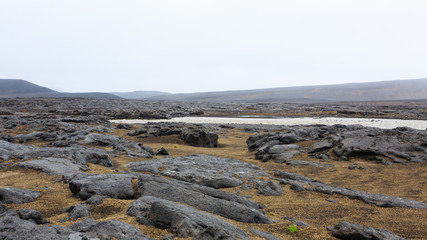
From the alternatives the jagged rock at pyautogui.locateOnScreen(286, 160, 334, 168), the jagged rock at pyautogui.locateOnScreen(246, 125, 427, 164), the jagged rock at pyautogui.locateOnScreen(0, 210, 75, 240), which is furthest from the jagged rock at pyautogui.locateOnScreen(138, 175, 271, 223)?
the jagged rock at pyautogui.locateOnScreen(246, 125, 427, 164)

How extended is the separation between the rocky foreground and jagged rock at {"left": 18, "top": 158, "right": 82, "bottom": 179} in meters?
0.04

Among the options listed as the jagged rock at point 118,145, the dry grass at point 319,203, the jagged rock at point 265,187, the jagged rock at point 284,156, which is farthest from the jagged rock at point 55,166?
the jagged rock at point 284,156

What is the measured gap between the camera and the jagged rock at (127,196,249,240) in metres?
5.48

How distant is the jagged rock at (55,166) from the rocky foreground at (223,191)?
0.04 metres

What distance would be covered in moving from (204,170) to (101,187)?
243 inches

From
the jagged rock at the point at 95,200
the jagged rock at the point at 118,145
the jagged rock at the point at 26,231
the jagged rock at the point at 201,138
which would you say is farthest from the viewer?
the jagged rock at the point at 201,138

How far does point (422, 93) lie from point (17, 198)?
203684mm

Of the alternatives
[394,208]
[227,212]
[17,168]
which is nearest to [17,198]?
[17,168]

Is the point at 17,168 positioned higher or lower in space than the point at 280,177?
higher

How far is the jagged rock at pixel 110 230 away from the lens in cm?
518

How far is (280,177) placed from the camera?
14.6 meters

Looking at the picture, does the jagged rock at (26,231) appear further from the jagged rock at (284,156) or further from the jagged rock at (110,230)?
the jagged rock at (284,156)

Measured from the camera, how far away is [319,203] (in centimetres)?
1087

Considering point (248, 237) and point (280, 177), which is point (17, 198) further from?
point (280, 177)
